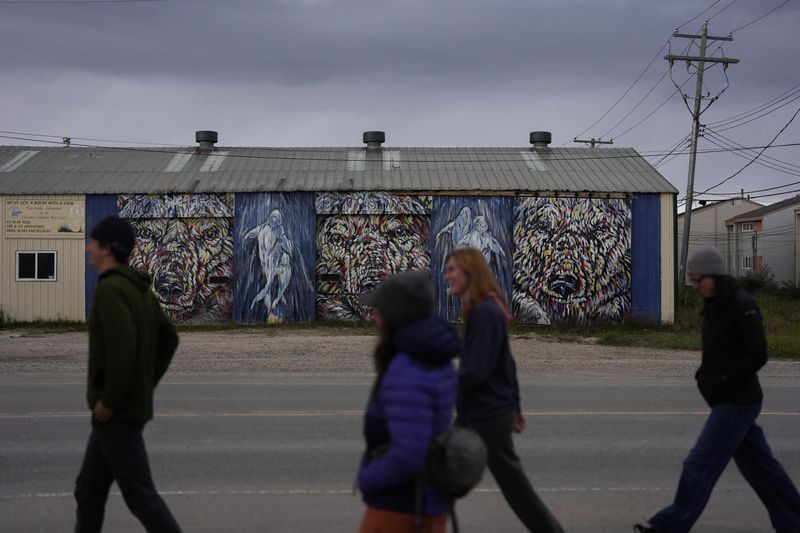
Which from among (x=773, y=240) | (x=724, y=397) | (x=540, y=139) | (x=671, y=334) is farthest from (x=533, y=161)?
(x=773, y=240)

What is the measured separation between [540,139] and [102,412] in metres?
26.0

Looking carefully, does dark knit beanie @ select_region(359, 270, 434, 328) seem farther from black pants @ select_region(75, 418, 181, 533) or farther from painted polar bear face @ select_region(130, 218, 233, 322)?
painted polar bear face @ select_region(130, 218, 233, 322)

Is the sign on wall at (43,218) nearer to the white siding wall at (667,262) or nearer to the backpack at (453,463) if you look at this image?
the white siding wall at (667,262)

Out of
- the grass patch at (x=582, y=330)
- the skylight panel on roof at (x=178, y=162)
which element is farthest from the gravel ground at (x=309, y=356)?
the skylight panel on roof at (x=178, y=162)

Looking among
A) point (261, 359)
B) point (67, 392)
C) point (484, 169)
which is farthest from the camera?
point (484, 169)

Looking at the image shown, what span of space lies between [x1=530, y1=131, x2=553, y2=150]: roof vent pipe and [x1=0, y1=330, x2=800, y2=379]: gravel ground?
969cm

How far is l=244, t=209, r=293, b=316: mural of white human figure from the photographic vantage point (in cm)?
2403

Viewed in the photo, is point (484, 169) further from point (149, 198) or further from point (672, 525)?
point (672, 525)

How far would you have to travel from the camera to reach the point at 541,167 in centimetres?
2639

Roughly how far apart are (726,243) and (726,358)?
59581 millimetres

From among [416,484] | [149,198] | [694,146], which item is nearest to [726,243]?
[694,146]

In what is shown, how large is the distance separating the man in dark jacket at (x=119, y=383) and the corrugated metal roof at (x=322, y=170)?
19.5 m

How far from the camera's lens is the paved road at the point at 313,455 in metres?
6.12

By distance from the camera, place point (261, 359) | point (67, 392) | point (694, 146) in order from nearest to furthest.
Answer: point (67, 392) → point (261, 359) → point (694, 146)
